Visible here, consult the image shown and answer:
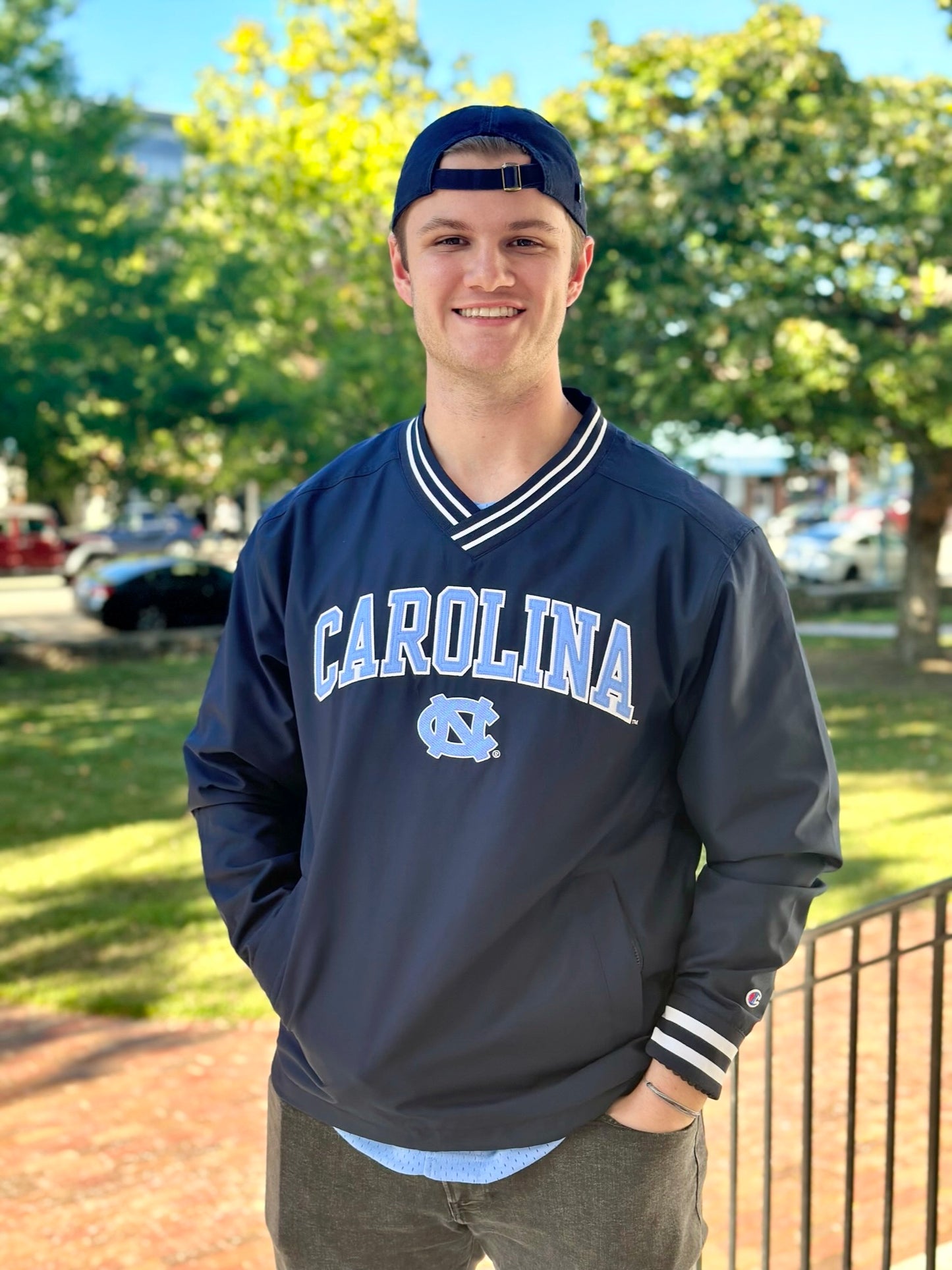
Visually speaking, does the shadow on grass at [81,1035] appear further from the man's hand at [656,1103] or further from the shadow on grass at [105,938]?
the man's hand at [656,1103]

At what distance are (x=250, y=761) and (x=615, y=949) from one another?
0.67 m

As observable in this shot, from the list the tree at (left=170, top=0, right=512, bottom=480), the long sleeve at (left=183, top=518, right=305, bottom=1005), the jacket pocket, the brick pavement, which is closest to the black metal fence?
the brick pavement

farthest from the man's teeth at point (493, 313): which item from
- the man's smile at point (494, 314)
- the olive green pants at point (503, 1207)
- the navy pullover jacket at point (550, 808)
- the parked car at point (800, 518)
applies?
the parked car at point (800, 518)

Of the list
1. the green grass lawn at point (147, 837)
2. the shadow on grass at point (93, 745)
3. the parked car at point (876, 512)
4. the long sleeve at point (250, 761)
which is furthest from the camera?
the parked car at point (876, 512)

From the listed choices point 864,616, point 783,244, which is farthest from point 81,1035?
point 864,616

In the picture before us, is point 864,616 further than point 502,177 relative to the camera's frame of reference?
Yes

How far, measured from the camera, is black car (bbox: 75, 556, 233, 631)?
21.9m

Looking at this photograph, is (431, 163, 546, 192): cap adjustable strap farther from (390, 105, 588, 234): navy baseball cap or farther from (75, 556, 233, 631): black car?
(75, 556, 233, 631): black car

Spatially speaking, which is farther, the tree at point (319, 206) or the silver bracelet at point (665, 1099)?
the tree at point (319, 206)

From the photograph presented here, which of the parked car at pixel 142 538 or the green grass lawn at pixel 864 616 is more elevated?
the green grass lawn at pixel 864 616

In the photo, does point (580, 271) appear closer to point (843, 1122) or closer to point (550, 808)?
point (550, 808)

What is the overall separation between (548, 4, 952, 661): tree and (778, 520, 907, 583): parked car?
601 inches

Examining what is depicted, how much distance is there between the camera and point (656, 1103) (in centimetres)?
187

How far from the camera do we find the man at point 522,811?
186 cm
